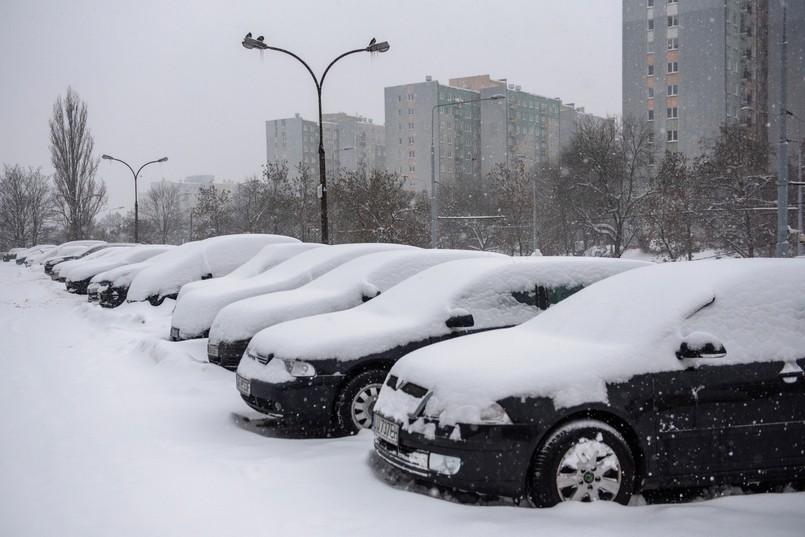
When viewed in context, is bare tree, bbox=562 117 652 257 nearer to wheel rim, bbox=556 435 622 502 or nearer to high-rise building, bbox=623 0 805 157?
high-rise building, bbox=623 0 805 157

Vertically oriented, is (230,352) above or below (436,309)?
below

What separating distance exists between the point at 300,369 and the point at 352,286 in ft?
8.15

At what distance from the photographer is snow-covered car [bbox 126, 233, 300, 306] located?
15008 mm

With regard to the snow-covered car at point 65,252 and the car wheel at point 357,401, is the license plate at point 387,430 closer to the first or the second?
the car wheel at point 357,401

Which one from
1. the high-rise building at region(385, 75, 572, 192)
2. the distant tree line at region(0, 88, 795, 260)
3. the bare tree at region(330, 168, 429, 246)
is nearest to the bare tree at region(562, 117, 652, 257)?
the distant tree line at region(0, 88, 795, 260)

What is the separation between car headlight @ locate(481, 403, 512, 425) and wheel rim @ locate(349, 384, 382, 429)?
213cm

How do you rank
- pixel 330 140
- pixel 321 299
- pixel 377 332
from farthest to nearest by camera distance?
pixel 330 140
pixel 321 299
pixel 377 332

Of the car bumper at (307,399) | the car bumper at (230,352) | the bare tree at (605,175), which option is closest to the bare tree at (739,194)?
Result: the bare tree at (605,175)

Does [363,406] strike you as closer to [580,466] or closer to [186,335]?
[580,466]

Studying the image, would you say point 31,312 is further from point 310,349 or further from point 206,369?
point 310,349

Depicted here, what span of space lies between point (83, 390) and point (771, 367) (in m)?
7.01

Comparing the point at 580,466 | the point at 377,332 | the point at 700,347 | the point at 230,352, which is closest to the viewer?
the point at 580,466

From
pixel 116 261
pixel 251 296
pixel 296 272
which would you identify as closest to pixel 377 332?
pixel 251 296

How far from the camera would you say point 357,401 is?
21.1 ft
